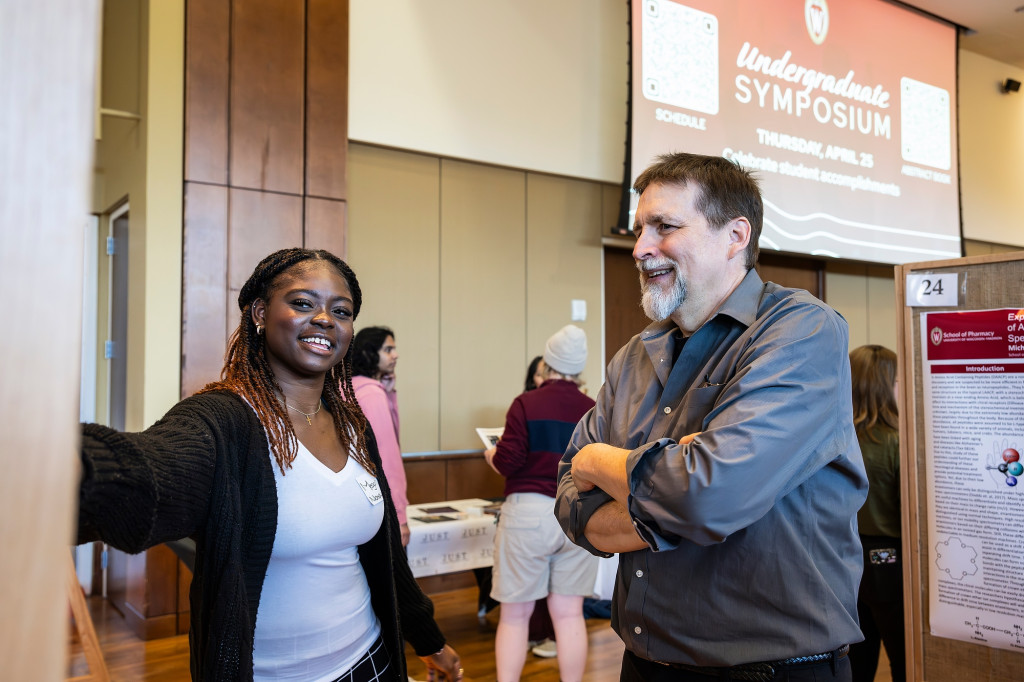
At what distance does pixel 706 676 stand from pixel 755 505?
0.36 m

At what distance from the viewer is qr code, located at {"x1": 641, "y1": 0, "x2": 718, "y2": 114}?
5742mm

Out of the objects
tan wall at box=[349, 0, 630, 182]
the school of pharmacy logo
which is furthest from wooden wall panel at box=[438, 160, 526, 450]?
the school of pharmacy logo

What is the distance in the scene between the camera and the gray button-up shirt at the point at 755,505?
4.06ft

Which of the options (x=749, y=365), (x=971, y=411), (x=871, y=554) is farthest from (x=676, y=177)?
(x=871, y=554)

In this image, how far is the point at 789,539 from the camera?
1.32 m

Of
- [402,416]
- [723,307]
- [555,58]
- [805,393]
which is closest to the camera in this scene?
[805,393]

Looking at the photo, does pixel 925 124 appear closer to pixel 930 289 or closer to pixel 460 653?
pixel 930 289

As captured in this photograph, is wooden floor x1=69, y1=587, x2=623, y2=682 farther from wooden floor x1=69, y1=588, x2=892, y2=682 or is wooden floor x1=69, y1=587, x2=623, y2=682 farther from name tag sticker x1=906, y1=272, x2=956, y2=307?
name tag sticker x1=906, y1=272, x2=956, y2=307

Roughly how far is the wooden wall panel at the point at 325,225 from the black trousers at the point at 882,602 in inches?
136

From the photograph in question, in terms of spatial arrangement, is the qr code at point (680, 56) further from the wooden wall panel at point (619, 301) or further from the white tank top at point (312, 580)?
the white tank top at point (312, 580)

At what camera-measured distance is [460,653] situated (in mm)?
4023

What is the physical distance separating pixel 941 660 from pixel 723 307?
4.81 feet

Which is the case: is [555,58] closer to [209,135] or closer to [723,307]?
[209,135]

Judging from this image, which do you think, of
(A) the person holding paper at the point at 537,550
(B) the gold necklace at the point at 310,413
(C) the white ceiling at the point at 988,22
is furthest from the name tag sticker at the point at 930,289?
(C) the white ceiling at the point at 988,22
